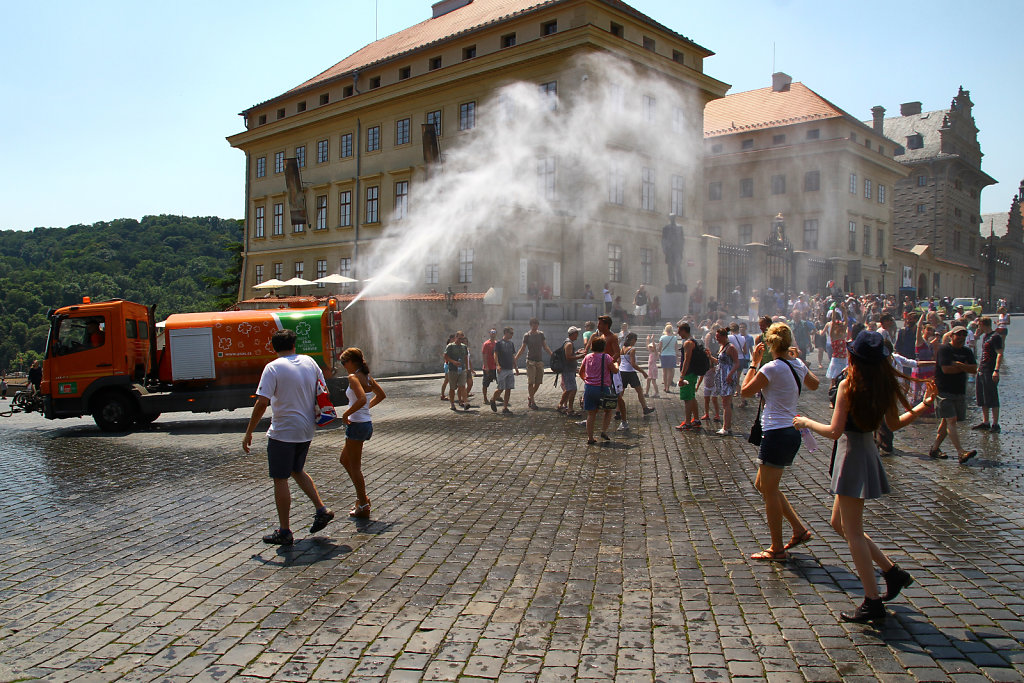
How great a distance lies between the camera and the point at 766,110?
55.6 m

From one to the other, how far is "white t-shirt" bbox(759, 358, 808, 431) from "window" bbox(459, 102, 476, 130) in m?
32.3

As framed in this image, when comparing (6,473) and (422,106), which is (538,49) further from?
(6,473)

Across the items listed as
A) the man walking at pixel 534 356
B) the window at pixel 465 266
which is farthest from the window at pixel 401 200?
the man walking at pixel 534 356

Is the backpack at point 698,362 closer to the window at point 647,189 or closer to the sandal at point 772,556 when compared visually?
the sandal at point 772,556

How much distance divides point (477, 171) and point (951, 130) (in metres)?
58.4

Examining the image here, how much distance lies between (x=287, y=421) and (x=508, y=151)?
27657 millimetres

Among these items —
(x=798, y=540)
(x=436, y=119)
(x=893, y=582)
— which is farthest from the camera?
(x=436, y=119)

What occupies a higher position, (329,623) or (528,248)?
(528,248)

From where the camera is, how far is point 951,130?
233 feet

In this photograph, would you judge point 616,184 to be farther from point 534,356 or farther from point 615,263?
point 534,356

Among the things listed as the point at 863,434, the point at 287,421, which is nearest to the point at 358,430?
the point at 287,421

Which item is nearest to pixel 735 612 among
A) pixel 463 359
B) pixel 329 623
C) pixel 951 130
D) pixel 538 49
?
pixel 329 623

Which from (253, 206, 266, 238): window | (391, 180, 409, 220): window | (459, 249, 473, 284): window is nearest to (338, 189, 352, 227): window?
(391, 180, 409, 220): window

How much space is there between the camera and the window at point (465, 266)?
3450cm
